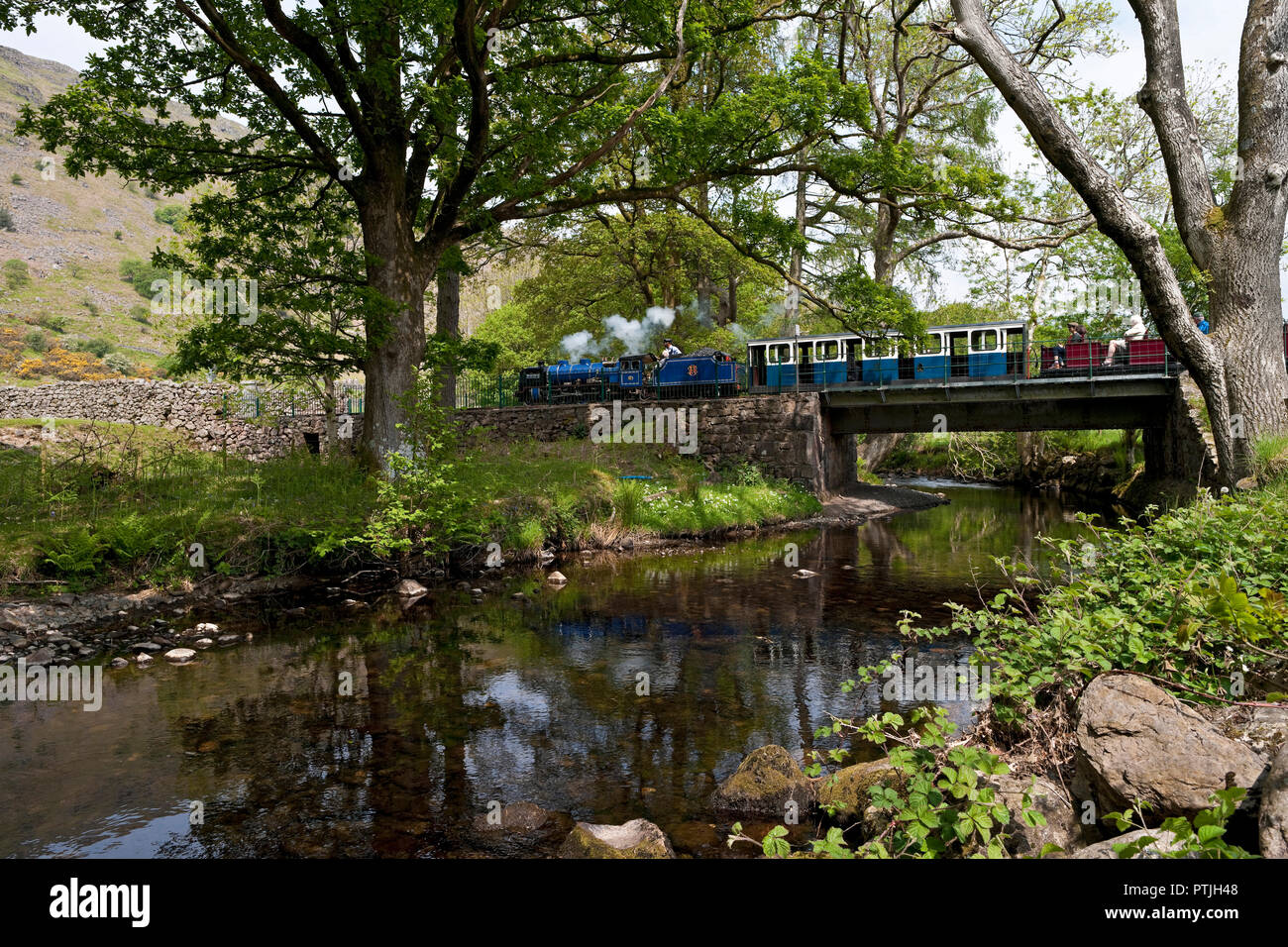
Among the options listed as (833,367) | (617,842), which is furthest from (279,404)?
(617,842)

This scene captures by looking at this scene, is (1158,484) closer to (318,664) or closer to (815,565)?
(815,565)

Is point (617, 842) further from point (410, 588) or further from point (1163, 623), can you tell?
point (410, 588)

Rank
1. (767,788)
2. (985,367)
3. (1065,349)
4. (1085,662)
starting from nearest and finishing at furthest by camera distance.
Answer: (1085,662) < (767,788) < (1065,349) < (985,367)

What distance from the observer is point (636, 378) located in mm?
27234

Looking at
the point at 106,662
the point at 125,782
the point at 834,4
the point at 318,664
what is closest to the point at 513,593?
the point at 318,664

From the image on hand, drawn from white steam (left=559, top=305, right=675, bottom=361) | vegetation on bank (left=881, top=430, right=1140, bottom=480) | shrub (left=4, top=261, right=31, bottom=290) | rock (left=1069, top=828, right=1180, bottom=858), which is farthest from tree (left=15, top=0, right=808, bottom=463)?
shrub (left=4, top=261, right=31, bottom=290)

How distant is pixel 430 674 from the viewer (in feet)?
27.2

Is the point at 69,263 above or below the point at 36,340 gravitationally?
above

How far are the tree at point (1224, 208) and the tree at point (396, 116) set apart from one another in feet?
20.1

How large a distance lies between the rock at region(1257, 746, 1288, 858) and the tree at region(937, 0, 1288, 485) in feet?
23.6

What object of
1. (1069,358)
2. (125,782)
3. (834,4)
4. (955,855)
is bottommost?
(125,782)

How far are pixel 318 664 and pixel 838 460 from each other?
2120 centimetres

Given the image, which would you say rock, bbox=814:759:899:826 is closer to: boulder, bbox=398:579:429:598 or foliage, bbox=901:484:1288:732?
foliage, bbox=901:484:1288:732

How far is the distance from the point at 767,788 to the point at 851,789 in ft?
1.96
